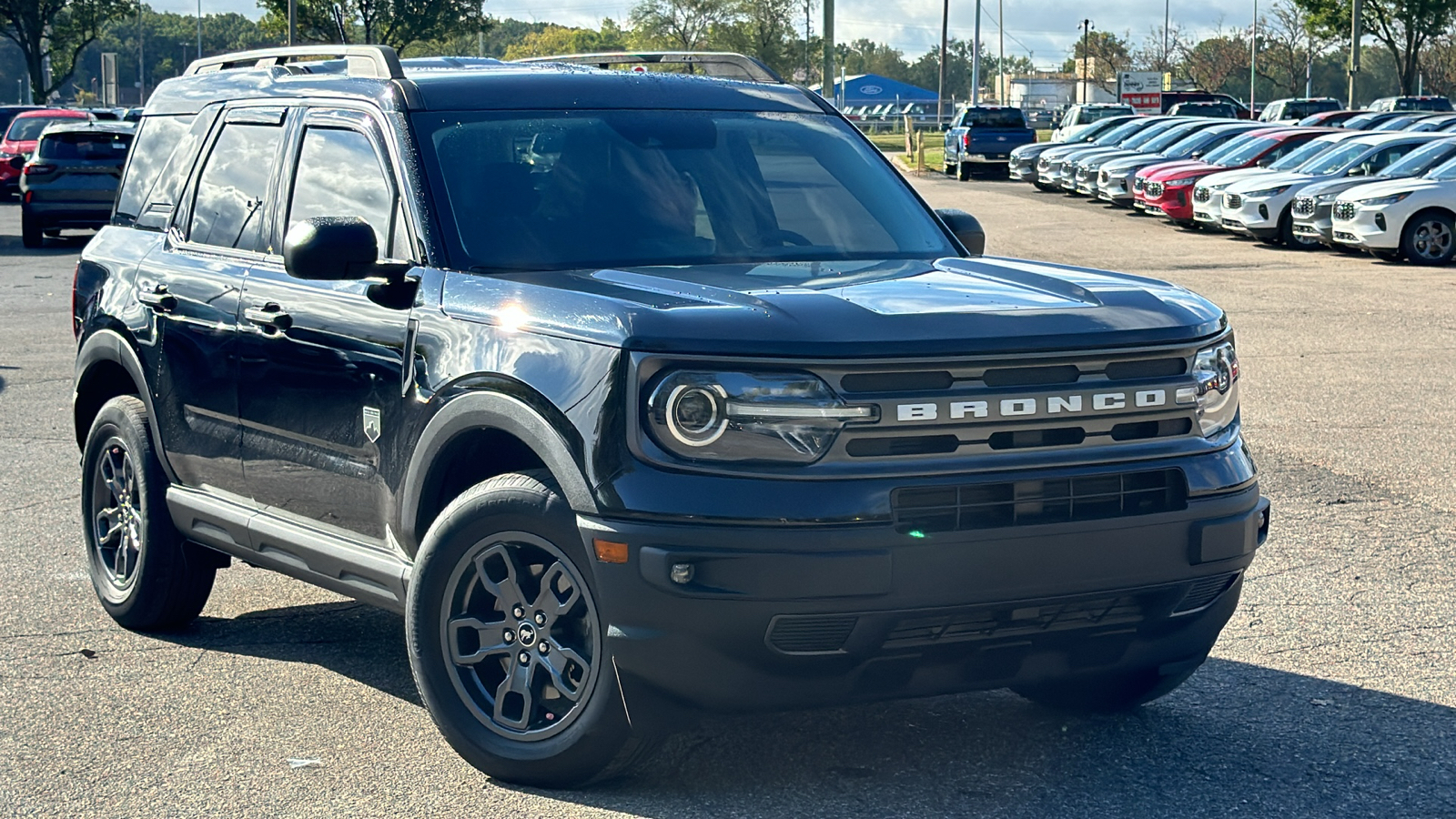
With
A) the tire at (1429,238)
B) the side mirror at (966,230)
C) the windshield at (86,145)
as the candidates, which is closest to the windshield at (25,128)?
the windshield at (86,145)

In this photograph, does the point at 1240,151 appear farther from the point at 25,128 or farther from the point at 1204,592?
the point at 1204,592

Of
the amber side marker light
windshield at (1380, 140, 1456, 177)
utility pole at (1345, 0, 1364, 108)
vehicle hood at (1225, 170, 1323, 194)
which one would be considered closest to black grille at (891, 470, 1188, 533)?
the amber side marker light

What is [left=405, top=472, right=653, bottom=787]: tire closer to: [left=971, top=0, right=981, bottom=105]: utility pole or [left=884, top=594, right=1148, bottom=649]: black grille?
[left=884, top=594, right=1148, bottom=649]: black grille

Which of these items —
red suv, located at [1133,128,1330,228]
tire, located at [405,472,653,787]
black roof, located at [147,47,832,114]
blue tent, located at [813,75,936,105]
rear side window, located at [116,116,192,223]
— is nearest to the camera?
tire, located at [405,472,653,787]

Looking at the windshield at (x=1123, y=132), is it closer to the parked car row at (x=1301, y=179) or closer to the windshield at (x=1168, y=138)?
the parked car row at (x=1301, y=179)

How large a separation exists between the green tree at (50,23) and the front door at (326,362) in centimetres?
5983

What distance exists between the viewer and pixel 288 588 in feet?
22.6

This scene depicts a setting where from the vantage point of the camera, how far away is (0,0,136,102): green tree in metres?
60.2

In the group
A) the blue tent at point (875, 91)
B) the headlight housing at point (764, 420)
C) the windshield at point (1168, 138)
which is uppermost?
the blue tent at point (875, 91)

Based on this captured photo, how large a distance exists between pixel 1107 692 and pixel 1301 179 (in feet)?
72.4

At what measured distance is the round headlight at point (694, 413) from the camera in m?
3.99

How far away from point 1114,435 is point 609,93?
2054 millimetres

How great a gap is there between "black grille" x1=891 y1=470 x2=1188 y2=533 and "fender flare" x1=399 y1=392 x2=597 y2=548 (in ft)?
2.38

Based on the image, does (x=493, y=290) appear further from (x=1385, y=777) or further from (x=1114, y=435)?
(x=1385, y=777)
